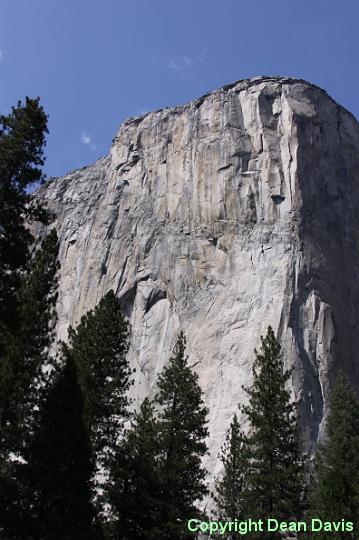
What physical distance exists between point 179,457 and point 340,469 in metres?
6.16

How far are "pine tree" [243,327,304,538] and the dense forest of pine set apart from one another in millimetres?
51

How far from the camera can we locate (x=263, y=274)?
49188mm

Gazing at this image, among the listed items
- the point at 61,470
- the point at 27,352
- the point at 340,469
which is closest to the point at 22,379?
the point at 27,352

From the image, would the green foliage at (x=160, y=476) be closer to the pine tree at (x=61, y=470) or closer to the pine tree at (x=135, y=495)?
the pine tree at (x=135, y=495)

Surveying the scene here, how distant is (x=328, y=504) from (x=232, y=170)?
132ft

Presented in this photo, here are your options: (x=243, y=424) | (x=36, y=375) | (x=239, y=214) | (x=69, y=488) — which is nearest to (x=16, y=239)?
(x=36, y=375)

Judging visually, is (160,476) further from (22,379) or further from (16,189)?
(16,189)

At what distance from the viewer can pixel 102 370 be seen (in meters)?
24.2

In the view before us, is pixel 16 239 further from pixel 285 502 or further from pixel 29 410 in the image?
pixel 285 502

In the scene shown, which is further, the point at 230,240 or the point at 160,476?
the point at 230,240

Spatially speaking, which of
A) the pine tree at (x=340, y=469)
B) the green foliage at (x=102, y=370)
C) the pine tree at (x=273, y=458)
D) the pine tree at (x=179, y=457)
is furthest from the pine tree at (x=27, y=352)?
the pine tree at (x=340, y=469)

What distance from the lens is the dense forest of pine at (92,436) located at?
1773 centimetres

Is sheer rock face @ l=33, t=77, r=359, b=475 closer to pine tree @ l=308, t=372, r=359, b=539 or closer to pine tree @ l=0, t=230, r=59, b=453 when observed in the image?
pine tree @ l=308, t=372, r=359, b=539

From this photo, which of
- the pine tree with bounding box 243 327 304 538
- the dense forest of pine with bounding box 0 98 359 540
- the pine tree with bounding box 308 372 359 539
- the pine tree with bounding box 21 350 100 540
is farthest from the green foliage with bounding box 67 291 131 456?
the pine tree with bounding box 308 372 359 539
